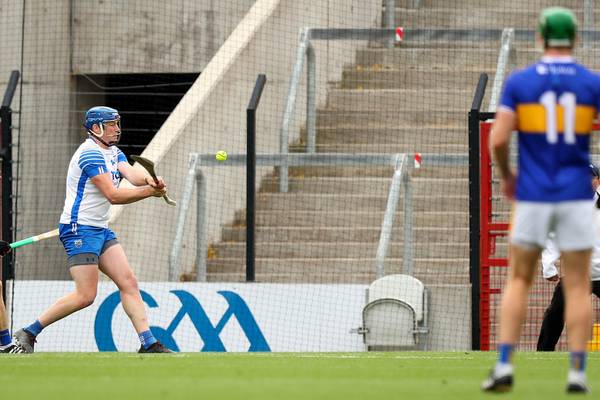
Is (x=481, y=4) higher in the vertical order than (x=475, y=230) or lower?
higher

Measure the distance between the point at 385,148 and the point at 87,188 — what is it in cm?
654

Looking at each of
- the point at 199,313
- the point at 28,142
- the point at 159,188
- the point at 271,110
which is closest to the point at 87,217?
the point at 159,188

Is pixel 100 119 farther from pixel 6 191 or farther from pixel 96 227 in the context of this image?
pixel 6 191

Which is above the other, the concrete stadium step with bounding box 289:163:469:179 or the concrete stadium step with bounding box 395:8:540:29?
the concrete stadium step with bounding box 395:8:540:29

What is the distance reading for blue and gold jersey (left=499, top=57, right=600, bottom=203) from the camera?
8211mm

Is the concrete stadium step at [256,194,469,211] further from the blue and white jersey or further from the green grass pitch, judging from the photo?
the blue and white jersey

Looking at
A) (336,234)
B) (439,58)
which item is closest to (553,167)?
(336,234)

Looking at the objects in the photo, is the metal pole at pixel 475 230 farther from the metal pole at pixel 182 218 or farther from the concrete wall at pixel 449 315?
the metal pole at pixel 182 218

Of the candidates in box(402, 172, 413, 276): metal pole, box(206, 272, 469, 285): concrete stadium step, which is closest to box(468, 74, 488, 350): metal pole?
box(402, 172, 413, 276): metal pole

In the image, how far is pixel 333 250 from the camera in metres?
17.4

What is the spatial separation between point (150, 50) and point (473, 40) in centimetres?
481

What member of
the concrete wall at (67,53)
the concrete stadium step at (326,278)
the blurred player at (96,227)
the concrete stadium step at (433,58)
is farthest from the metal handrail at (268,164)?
the concrete wall at (67,53)

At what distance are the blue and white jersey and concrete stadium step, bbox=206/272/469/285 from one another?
438 centimetres

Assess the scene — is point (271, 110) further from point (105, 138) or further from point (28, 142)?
point (105, 138)
